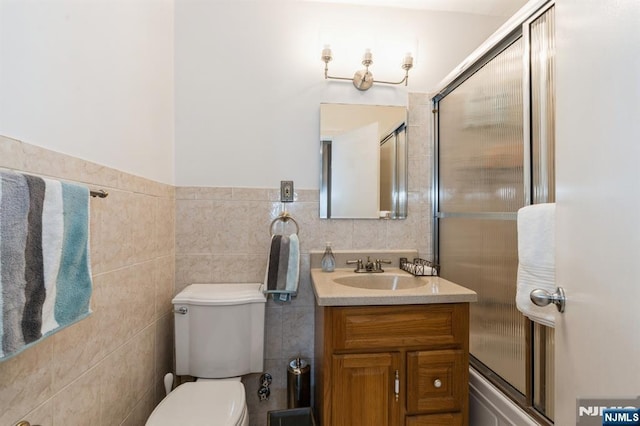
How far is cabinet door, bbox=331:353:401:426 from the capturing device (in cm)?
118

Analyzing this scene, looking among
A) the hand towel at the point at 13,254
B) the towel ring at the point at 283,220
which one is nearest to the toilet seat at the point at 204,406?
the hand towel at the point at 13,254

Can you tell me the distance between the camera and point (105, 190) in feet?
3.44

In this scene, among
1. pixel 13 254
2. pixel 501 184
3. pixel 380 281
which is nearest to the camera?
pixel 13 254

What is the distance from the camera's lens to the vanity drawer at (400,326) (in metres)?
1.20

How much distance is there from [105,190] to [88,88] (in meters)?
0.34

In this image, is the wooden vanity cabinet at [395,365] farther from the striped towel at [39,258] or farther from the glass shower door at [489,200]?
the striped towel at [39,258]

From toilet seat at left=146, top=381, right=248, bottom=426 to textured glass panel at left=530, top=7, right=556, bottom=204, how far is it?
1.40m

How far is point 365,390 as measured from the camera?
1.19m

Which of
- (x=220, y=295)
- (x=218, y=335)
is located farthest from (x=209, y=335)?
(x=220, y=295)

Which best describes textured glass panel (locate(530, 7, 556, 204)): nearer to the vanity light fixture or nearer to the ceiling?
the vanity light fixture

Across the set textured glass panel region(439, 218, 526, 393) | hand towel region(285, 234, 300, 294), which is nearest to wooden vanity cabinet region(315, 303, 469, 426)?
textured glass panel region(439, 218, 526, 393)

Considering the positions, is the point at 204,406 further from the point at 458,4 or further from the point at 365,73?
the point at 458,4

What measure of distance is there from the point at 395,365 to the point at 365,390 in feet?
0.52

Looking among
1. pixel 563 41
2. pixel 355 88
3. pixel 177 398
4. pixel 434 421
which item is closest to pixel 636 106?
pixel 563 41
